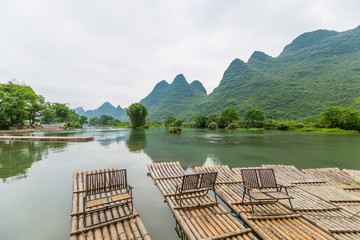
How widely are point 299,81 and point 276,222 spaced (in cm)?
15424

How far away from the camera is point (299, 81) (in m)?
123

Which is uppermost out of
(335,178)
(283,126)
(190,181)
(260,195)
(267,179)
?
(190,181)

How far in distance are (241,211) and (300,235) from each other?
164cm

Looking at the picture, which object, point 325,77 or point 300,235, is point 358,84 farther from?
point 300,235

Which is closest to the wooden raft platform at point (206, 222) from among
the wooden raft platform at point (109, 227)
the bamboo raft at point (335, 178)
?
the wooden raft platform at point (109, 227)

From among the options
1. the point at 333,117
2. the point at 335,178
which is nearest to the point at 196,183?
the point at 335,178

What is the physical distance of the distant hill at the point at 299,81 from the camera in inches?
3693

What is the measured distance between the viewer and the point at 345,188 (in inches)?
324

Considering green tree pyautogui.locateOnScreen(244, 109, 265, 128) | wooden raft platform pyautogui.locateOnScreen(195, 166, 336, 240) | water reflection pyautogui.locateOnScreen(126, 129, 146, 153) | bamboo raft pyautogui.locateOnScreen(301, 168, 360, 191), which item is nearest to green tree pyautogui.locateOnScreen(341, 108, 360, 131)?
green tree pyautogui.locateOnScreen(244, 109, 265, 128)

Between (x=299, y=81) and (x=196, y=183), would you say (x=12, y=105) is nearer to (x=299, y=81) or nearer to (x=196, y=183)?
(x=196, y=183)

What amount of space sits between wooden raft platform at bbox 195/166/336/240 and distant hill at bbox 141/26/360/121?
10635 centimetres

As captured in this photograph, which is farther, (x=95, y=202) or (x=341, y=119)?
(x=341, y=119)

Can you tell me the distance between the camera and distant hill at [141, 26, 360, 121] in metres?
93.8

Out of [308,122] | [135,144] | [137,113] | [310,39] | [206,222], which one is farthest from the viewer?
[310,39]
